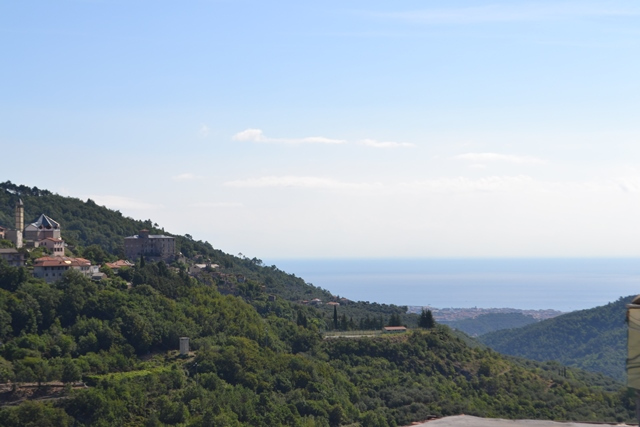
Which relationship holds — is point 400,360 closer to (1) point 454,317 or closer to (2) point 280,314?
(2) point 280,314

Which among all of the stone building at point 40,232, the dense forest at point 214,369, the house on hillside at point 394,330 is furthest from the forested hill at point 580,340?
the stone building at point 40,232

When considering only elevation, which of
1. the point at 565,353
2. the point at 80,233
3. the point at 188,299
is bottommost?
the point at 565,353

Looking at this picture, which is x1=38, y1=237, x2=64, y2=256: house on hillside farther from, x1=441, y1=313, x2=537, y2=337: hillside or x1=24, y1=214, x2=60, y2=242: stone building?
x1=441, y1=313, x2=537, y2=337: hillside

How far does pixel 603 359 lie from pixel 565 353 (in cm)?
671

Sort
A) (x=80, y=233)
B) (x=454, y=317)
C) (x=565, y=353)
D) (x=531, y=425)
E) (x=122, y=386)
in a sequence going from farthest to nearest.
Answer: (x=454, y=317) → (x=565, y=353) → (x=80, y=233) → (x=122, y=386) → (x=531, y=425)

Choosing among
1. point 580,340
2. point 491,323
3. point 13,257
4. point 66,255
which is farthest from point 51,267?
point 491,323

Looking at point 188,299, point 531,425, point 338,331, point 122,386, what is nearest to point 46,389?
point 122,386

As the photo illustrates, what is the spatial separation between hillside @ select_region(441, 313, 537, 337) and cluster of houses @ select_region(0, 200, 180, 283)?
78.3 metres

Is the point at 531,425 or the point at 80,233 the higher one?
the point at 80,233

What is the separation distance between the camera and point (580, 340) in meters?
83.1

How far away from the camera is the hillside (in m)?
132

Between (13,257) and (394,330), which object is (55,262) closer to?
(13,257)

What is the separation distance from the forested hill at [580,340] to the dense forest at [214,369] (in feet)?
83.3

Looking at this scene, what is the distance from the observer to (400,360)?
45.2 metres
